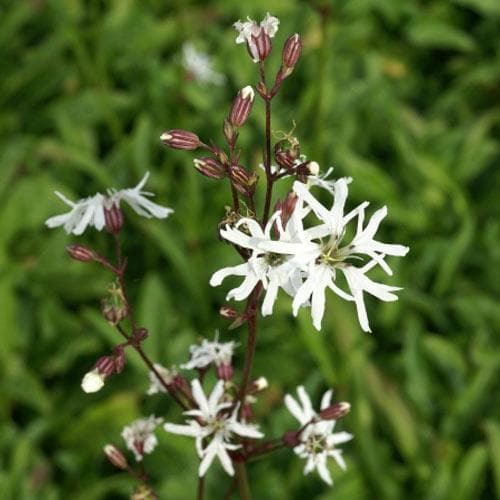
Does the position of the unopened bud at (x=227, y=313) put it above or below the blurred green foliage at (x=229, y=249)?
above

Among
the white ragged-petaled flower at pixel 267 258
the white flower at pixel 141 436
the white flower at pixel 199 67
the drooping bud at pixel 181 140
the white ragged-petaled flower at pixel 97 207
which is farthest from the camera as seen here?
the white flower at pixel 199 67

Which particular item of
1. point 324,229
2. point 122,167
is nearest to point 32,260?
point 122,167

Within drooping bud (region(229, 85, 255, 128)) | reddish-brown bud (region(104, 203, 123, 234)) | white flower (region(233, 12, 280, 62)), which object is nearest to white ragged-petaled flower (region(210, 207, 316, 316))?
drooping bud (region(229, 85, 255, 128))

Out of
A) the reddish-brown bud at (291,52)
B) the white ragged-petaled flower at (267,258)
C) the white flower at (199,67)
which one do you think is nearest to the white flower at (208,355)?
the white ragged-petaled flower at (267,258)

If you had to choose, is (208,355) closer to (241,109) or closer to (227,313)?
(227,313)

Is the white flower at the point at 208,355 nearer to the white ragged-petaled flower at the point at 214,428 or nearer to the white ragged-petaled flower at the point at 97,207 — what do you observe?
the white ragged-petaled flower at the point at 214,428

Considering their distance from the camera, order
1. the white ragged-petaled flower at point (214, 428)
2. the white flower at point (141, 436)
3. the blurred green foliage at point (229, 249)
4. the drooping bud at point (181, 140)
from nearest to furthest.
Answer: the drooping bud at point (181, 140) < the white ragged-petaled flower at point (214, 428) < the white flower at point (141, 436) < the blurred green foliage at point (229, 249)

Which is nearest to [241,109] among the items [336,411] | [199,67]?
[336,411]
